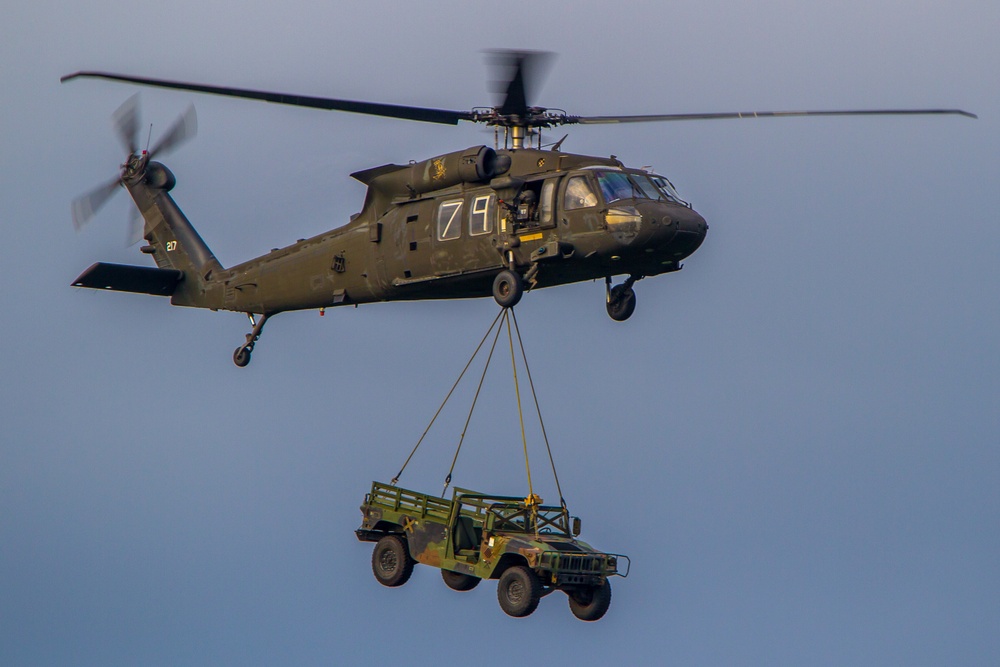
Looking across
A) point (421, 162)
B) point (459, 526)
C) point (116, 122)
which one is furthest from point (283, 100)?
point (116, 122)

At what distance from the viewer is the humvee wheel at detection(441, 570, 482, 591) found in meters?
25.3

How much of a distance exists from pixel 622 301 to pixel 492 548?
4756mm

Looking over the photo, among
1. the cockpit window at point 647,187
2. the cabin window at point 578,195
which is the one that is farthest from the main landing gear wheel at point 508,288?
the cockpit window at point 647,187

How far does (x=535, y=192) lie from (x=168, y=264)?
33.6ft

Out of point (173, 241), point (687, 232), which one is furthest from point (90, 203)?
point (687, 232)

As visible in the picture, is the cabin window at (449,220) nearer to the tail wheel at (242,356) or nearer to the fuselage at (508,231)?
the fuselage at (508,231)

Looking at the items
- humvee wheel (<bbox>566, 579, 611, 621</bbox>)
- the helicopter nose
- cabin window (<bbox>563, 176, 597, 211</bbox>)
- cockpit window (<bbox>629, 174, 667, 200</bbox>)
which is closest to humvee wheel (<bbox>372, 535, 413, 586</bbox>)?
humvee wheel (<bbox>566, 579, 611, 621</bbox>)

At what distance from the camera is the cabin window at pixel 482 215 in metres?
24.9

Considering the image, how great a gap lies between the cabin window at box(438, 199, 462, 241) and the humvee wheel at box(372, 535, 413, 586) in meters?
4.92

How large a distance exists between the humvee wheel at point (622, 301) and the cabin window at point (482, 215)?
2425 mm

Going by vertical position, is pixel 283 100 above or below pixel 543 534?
above

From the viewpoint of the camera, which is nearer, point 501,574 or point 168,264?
point 501,574

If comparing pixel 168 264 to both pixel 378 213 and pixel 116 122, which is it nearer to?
pixel 116 122

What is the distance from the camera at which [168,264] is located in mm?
31875
